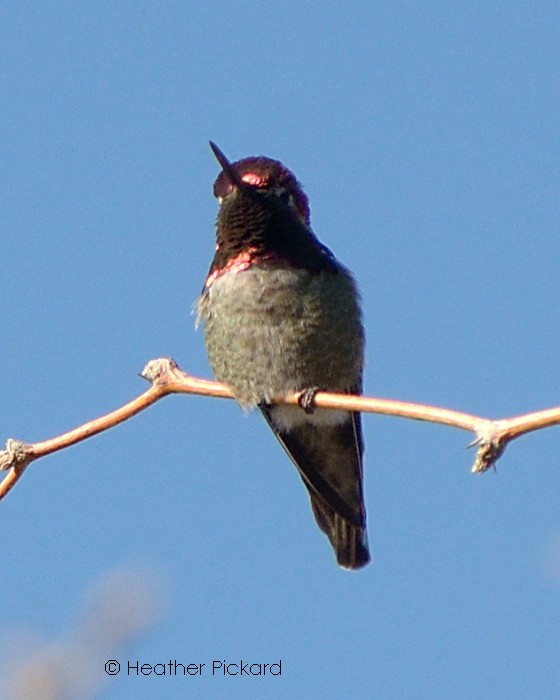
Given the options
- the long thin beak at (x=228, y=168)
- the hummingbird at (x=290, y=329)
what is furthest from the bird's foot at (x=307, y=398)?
the long thin beak at (x=228, y=168)

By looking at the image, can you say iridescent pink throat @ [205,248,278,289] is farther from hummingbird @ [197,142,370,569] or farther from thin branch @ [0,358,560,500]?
thin branch @ [0,358,560,500]

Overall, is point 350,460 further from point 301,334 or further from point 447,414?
point 447,414

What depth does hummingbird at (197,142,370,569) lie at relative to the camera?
17.9 feet

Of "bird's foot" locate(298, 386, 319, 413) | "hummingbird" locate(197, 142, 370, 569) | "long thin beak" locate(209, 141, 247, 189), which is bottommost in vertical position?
"bird's foot" locate(298, 386, 319, 413)

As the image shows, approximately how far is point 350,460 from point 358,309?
731 millimetres

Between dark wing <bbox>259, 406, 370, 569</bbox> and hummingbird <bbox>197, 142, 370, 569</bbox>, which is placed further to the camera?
dark wing <bbox>259, 406, 370, 569</bbox>

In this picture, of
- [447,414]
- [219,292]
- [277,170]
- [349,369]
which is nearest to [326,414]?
[349,369]

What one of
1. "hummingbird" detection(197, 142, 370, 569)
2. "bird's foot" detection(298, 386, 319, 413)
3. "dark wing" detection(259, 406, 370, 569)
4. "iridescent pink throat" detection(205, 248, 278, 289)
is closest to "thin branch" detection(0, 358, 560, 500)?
"bird's foot" detection(298, 386, 319, 413)

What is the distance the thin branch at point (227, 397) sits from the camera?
2.51 metres

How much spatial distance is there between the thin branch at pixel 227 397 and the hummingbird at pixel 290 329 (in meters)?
1.56

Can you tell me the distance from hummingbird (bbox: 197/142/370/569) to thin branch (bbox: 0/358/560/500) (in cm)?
156

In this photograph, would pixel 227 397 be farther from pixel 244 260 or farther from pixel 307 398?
pixel 244 260

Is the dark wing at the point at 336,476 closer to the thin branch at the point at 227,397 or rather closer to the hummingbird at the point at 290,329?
the hummingbird at the point at 290,329

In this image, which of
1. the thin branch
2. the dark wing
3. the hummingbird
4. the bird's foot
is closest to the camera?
the thin branch
